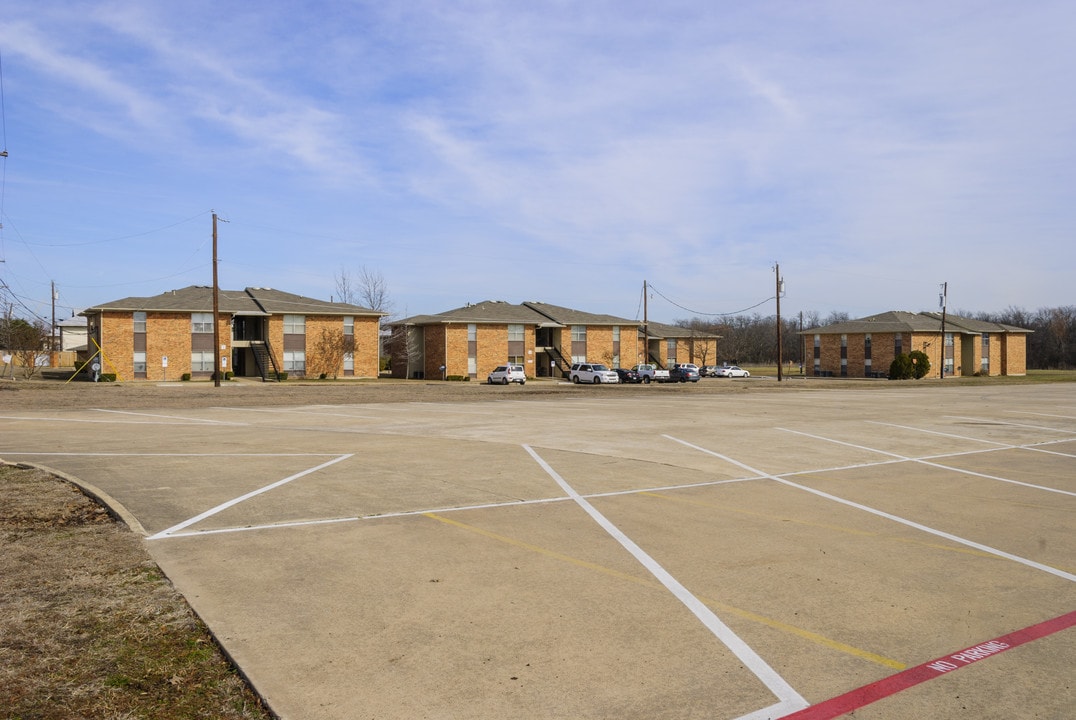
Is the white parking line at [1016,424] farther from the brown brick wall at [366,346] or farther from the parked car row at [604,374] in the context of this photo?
the brown brick wall at [366,346]

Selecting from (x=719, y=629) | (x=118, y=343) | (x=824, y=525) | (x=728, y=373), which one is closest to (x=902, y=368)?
(x=728, y=373)

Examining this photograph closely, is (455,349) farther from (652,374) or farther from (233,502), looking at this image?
(233,502)

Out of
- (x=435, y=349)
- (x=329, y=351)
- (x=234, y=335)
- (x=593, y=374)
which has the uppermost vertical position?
(x=234, y=335)

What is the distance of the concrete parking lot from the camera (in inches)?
177

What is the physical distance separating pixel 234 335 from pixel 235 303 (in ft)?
9.78

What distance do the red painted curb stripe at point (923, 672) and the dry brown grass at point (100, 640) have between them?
3014 millimetres

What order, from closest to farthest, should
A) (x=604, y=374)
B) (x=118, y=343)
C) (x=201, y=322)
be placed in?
1. (x=118, y=343)
2. (x=201, y=322)
3. (x=604, y=374)

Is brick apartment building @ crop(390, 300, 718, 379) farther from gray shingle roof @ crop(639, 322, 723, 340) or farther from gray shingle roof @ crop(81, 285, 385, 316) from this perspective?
gray shingle roof @ crop(81, 285, 385, 316)

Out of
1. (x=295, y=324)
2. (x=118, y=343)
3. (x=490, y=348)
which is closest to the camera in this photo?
(x=118, y=343)

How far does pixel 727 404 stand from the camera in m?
30.8

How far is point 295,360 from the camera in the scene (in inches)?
2382

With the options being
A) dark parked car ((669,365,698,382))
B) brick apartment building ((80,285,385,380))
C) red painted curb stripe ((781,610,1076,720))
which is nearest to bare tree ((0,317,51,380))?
brick apartment building ((80,285,385,380))

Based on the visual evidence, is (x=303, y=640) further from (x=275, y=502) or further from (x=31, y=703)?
(x=275, y=502)

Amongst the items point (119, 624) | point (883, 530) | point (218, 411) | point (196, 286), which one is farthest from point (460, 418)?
point (196, 286)
